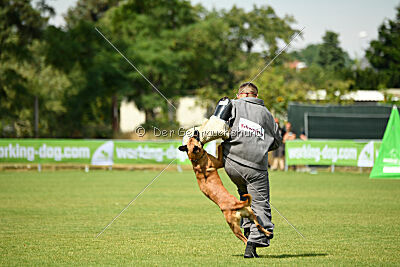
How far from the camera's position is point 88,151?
2830 centimetres

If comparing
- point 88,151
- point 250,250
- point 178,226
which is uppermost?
point 88,151

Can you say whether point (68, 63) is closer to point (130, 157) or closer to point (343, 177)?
point (130, 157)

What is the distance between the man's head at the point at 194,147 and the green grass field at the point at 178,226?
50.2 inches

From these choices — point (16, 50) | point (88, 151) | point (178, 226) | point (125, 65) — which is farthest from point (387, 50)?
point (178, 226)

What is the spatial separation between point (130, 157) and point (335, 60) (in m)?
60.2

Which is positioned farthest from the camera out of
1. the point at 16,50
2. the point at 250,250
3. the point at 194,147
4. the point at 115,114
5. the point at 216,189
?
the point at 115,114

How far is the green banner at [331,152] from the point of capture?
27.0 meters

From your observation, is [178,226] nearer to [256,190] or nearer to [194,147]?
[256,190]

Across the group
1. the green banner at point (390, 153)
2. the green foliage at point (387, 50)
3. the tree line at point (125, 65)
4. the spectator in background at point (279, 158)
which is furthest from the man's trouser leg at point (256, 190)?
the green foliage at point (387, 50)

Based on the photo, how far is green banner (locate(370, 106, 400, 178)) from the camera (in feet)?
68.2

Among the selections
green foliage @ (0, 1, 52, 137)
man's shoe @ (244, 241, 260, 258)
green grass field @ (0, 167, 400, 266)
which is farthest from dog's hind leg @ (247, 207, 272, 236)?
green foliage @ (0, 1, 52, 137)

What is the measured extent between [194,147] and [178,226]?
4.02m

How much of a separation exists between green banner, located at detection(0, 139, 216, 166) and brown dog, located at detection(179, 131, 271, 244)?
19.9 meters

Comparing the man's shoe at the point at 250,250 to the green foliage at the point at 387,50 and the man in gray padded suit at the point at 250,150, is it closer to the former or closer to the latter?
the man in gray padded suit at the point at 250,150
